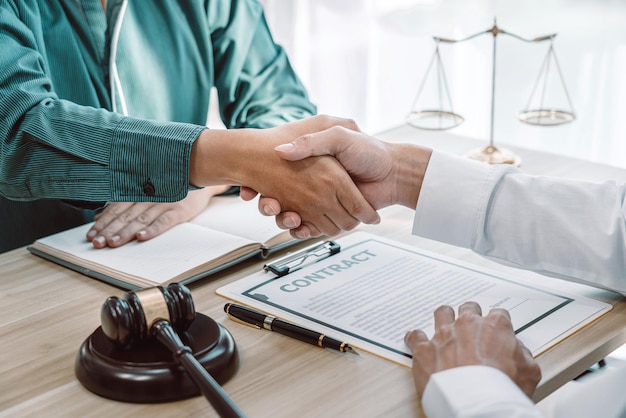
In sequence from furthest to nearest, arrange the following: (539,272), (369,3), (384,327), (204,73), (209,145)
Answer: (369,3) < (204,73) < (209,145) < (539,272) < (384,327)

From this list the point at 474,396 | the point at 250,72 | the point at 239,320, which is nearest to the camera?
the point at 474,396

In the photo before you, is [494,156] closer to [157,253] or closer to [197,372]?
[157,253]

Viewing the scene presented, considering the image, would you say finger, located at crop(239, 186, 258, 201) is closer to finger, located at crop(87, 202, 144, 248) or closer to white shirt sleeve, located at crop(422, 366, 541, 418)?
finger, located at crop(87, 202, 144, 248)

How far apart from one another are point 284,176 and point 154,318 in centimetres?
46

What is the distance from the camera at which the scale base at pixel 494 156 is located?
169 cm

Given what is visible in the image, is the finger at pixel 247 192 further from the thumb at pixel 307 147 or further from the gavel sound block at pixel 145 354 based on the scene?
the gavel sound block at pixel 145 354

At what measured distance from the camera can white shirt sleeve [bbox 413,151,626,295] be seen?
3.71ft

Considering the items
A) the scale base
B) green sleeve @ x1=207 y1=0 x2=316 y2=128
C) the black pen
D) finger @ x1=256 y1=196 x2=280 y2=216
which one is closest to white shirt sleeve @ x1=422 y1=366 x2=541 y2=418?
the black pen

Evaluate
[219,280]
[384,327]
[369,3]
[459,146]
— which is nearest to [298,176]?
[219,280]

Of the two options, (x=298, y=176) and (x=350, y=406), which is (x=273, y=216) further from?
(x=350, y=406)

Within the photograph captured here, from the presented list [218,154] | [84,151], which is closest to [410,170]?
[218,154]

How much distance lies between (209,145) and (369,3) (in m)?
2.08

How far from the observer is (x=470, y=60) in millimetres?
3055

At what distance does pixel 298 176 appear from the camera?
4.33ft
